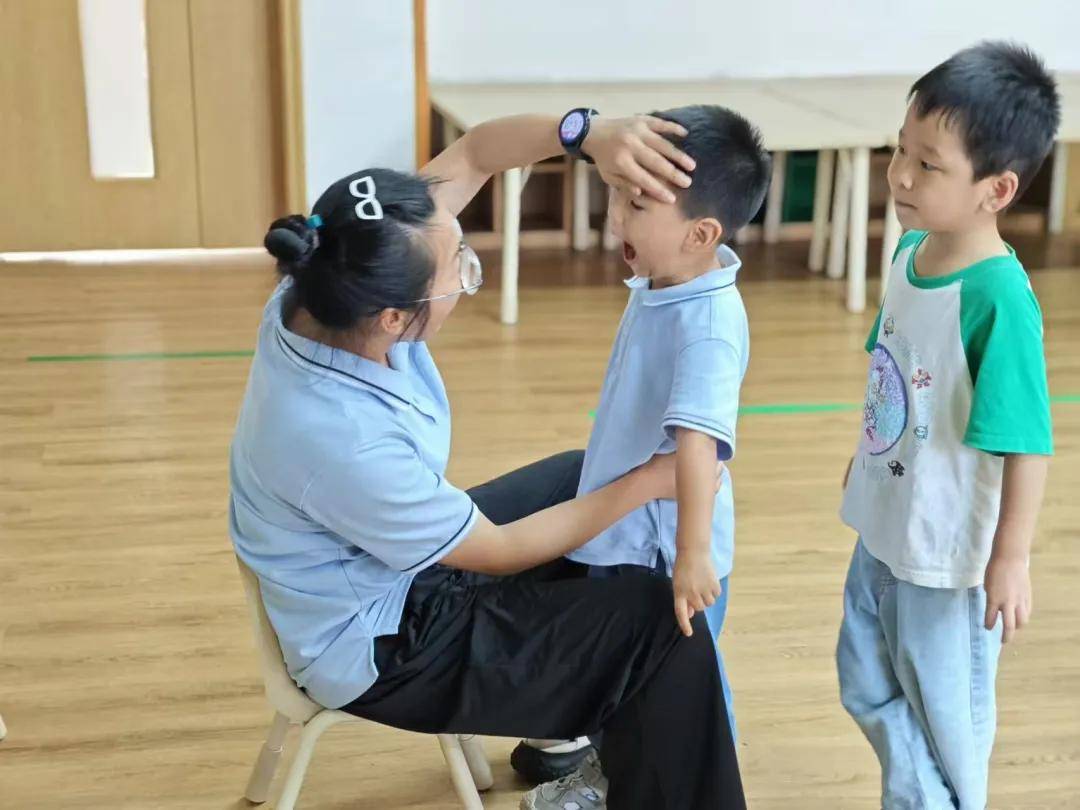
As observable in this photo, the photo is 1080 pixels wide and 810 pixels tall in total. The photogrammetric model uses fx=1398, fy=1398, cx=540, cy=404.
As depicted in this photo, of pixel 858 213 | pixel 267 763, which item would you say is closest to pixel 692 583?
pixel 267 763

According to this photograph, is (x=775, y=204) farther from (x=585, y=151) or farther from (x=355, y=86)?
(x=585, y=151)

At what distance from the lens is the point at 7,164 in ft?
14.9

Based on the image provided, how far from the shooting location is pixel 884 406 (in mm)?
1568

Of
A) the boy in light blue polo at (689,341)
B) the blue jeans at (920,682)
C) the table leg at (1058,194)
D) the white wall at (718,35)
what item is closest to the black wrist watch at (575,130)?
the boy in light blue polo at (689,341)

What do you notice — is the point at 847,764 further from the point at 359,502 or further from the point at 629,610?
the point at 359,502

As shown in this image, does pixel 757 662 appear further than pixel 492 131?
Yes

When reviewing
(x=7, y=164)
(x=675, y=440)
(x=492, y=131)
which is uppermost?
(x=492, y=131)

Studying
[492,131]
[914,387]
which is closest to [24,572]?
[492,131]

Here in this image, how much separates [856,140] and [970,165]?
8.48 ft

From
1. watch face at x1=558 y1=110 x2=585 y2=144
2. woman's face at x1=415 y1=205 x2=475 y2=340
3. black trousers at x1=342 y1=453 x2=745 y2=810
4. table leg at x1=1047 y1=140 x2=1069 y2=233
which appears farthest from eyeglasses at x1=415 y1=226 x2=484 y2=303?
table leg at x1=1047 y1=140 x2=1069 y2=233

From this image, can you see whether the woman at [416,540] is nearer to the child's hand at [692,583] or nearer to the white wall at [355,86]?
the child's hand at [692,583]

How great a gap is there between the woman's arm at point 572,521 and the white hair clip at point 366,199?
36 cm

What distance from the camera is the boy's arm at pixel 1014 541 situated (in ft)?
4.72

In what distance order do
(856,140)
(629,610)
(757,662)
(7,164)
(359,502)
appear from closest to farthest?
(359,502) → (629,610) → (757,662) → (856,140) → (7,164)
